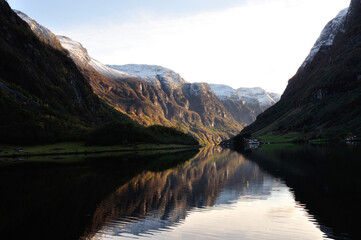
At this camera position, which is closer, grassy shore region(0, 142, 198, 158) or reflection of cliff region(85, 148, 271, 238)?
reflection of cliff region(85, 148, 271, 238)

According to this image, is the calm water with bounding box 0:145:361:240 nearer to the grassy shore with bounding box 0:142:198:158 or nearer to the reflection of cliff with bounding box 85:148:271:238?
the reflection of cliff with bounding box 85:148:271:238

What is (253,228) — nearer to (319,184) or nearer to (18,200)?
(319,184)

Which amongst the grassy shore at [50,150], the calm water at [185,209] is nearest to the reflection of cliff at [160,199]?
the calm water at [185,209]

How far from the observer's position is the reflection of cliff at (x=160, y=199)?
26703 mm

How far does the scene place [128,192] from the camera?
40531mm

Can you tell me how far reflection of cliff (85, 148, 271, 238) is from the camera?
26.7m

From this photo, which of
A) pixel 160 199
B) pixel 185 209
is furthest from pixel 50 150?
pixel 185 209

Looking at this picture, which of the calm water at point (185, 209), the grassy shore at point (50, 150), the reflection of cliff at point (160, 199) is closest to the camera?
the calm water at point (185, 209)

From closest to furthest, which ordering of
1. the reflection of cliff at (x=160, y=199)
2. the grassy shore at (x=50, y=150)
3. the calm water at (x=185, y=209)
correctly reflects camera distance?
the calm water at (x=185, y=209)
the reflection of cliff at (x=160, y=199)
the grassy shore at (x=50, y=150)

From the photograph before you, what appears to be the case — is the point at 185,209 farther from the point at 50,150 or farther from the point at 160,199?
the point at 50,150

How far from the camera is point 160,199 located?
36.6 meters

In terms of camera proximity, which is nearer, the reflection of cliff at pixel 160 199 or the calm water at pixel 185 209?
the calm water at pixel 185 209

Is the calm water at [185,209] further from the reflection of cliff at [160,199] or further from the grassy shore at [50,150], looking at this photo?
the grassy shore at [50,150]

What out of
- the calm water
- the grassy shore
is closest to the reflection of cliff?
the calm water
